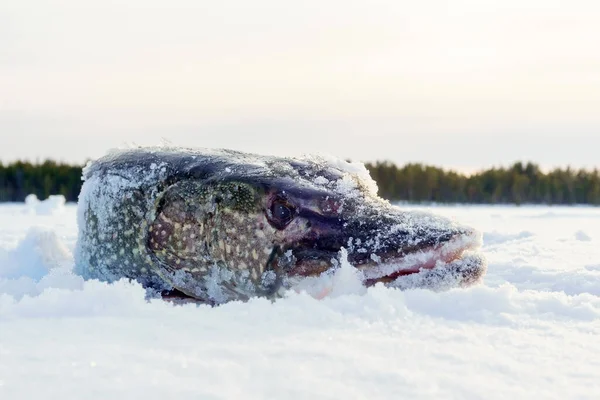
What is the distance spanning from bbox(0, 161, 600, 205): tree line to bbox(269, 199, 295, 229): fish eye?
21.3m

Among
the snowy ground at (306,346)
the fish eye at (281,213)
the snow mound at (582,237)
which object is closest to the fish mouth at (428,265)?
the snowy ground at (306,346)

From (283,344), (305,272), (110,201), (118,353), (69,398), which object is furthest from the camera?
(110,201)

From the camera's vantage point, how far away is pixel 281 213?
2729mm

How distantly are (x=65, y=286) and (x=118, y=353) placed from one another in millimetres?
1409

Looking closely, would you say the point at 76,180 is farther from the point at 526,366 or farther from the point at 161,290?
the point at 526,366

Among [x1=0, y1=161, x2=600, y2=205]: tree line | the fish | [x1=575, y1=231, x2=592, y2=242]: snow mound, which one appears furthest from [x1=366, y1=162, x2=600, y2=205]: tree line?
the fish

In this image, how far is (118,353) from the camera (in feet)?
4.92

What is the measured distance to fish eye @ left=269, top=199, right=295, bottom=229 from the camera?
107 inches

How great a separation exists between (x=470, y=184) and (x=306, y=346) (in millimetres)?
23955

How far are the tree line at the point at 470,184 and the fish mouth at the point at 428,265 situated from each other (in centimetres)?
2142

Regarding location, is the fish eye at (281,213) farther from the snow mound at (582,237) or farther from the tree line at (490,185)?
A: the tree line at (490,185)

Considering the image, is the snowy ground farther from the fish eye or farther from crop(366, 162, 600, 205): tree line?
crop(366, 162, 600, 205): tree line

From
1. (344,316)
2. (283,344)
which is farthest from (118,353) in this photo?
(344,316)

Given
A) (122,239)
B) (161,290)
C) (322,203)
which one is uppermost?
(322,203)
